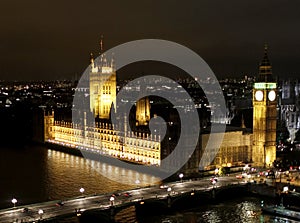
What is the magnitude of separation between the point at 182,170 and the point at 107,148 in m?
17.3

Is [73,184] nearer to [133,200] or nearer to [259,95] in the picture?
[133,200]

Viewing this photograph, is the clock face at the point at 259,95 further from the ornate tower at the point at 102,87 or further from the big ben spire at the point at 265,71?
the ornate tower at the point at 102,87

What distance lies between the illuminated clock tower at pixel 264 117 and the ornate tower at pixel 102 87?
2947 cm

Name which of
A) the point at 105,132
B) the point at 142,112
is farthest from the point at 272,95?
the point at 105,132

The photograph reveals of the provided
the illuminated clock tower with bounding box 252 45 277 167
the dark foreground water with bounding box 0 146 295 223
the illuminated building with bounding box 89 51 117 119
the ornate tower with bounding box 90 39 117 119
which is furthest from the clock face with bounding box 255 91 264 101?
the ornate tower with bounding box 90 39 117 119

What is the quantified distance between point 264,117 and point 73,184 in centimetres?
2166

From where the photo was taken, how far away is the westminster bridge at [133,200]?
119 ft

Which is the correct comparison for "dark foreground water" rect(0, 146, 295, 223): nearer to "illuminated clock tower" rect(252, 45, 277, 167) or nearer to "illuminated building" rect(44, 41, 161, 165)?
"illuminated building" rect(44, 41, 161, 165)

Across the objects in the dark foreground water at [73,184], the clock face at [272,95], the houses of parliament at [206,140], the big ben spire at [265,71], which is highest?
the big ben spire at [265,71]

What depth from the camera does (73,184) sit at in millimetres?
49438

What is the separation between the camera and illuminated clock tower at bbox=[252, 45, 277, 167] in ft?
185

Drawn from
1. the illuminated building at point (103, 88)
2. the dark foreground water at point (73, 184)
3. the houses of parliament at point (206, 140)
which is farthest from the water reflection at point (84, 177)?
the illuminated building at point (103, 88)

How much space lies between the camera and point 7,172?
56938 millimetres

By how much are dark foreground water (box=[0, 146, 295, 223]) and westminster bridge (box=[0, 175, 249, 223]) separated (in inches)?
44.0
